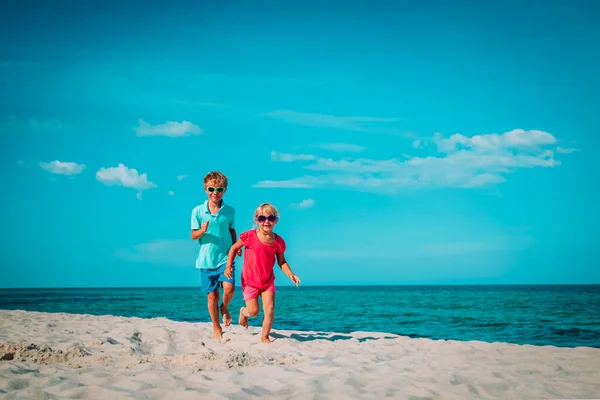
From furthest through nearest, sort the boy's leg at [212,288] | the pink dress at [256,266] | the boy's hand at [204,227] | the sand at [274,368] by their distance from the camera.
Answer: the boy's leg at [212,288] < the pink dress at [256,266] < the boy's hand at [204,227] < the sand at [274,368]

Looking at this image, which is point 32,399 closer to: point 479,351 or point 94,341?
point 94,341

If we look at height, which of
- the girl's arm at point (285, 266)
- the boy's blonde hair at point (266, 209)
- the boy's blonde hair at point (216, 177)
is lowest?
the girl's arm at point (285, 266)

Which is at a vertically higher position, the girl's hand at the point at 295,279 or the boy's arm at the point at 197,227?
the boy's arm at the point at 197,227

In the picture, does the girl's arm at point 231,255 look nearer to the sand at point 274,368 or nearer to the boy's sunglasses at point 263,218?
the boy's sunglasses at point 263,218

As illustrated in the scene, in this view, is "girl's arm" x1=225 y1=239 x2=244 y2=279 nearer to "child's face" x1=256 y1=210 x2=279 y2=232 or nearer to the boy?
the boy

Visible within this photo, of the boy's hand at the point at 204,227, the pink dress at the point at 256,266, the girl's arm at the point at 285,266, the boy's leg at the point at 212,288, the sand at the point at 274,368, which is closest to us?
the sand at the point at 274,368

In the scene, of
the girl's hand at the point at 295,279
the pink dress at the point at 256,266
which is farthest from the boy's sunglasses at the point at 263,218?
the girl's hand at the point at 295,279

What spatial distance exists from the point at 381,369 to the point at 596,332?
900cm

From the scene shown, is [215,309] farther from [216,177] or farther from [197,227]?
[216,177]

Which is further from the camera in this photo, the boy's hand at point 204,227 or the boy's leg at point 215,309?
the boy's leg at point 215,309

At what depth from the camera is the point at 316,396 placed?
Answer: 3.33 m

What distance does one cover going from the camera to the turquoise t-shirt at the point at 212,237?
6.16 meters

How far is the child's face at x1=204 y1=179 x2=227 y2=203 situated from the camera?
6.12 meters

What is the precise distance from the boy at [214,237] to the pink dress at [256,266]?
0.21 m
